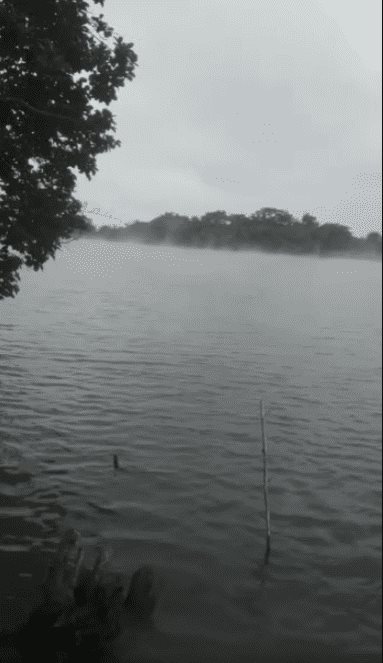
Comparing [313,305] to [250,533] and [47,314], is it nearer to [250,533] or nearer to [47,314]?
[47,314]

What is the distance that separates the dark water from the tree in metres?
4.02

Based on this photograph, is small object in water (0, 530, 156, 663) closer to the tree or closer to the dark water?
the dark water

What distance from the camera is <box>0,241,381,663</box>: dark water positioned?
857cm

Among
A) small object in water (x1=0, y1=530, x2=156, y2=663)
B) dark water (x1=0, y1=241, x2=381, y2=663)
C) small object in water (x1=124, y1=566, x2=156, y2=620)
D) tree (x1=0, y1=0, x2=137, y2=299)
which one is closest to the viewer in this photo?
small object in water (x1=0, y1=530, x2=156, y2=663)

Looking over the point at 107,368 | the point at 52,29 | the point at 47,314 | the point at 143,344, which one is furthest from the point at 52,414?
the point at 47,314

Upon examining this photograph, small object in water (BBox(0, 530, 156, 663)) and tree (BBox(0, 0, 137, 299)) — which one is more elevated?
tree (BBox(0, 0, 137, 299))

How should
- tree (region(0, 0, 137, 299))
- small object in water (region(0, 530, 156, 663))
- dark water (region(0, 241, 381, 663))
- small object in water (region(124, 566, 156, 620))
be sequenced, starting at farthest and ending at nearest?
1. tree (region(0, 0, 137, 299))
2. dark water (region(0, 241, 381, 663))
3. small object in water (region(124, 566, 156, 620))
4. small object in water (region(0, 530, 156, 663))

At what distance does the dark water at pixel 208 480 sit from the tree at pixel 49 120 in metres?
4.02

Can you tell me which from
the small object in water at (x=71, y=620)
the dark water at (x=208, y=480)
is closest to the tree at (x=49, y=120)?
the dark water at (x=208, y=480)

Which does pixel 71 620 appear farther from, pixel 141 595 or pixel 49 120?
pixel 49 120

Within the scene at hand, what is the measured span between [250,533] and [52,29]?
12.5m

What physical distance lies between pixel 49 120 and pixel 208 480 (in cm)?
971

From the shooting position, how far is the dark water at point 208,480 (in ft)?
28.1

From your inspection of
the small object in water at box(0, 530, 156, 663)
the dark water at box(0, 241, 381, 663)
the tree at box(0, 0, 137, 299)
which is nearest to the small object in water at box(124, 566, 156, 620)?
the small object in water at box(0, 530, 156, 663)
